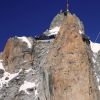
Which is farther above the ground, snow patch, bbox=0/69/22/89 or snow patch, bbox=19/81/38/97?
snow patch, bbox=0/69/22/89

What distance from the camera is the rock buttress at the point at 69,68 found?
47.4 metres

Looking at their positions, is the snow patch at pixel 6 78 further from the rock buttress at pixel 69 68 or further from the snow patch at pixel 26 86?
the rock buttress at pixel 69 68

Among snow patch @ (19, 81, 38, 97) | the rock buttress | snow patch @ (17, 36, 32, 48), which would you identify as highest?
snow patch @ (17, 36, 32, 48)

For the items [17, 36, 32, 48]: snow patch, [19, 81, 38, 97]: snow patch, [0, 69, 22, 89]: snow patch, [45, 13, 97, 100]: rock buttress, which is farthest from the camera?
[17, 36, 32, 48]: snow patch

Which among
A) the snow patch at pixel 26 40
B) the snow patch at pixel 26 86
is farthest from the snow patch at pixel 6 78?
the snow patch at pixel 26 40

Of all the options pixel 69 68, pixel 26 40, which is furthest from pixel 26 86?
pixel 69 68

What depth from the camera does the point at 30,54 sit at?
91.2 metres

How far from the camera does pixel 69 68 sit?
50.0 metres

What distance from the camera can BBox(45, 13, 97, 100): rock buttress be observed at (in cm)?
4738

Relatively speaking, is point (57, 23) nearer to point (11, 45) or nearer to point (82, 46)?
point (11, 45)

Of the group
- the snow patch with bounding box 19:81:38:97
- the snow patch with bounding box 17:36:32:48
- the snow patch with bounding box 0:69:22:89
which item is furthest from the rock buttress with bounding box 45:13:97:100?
the snow patch with bounding box 17:36:32:48

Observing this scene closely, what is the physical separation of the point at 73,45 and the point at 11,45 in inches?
1641

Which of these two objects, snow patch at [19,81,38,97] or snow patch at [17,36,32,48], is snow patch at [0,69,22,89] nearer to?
snow patch at [19,81,38,97]

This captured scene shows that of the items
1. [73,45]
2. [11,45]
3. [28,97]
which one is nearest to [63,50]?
[73,45]
